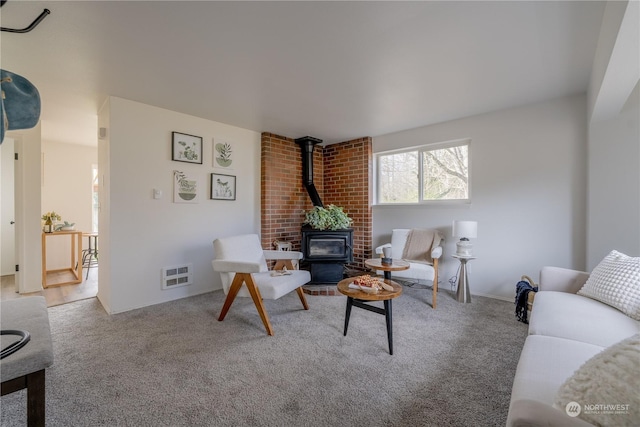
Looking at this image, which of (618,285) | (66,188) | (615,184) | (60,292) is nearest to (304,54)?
(618,285)

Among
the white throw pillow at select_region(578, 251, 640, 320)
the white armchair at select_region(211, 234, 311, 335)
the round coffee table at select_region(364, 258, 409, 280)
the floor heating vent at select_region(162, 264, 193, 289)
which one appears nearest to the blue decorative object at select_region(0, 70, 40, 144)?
the white armchair at select_region(211, 234, 311, 335)

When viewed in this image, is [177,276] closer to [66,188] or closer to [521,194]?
[66,188]

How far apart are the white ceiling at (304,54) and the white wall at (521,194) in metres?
0.27

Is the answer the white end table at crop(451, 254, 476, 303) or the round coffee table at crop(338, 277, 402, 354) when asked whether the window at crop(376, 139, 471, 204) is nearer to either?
the white end table at crop(451, 254, 476, 303)

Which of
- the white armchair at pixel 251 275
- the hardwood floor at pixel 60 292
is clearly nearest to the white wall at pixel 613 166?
the white armchair at pixel 251 275

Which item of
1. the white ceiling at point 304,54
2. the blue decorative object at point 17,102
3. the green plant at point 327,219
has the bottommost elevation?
the green plant at point 327,219

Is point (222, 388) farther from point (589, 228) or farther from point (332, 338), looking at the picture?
point (589, 228)

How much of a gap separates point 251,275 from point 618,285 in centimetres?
254

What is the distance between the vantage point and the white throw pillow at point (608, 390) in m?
0.63

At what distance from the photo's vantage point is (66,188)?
16.0ft

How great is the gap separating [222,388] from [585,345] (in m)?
1.87

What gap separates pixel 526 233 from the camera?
3113 mm

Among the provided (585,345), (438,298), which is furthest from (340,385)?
(438,298)

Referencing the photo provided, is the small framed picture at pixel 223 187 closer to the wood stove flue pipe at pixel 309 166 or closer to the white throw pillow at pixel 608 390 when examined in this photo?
the wood stove flue pipe at pixel 309 166
